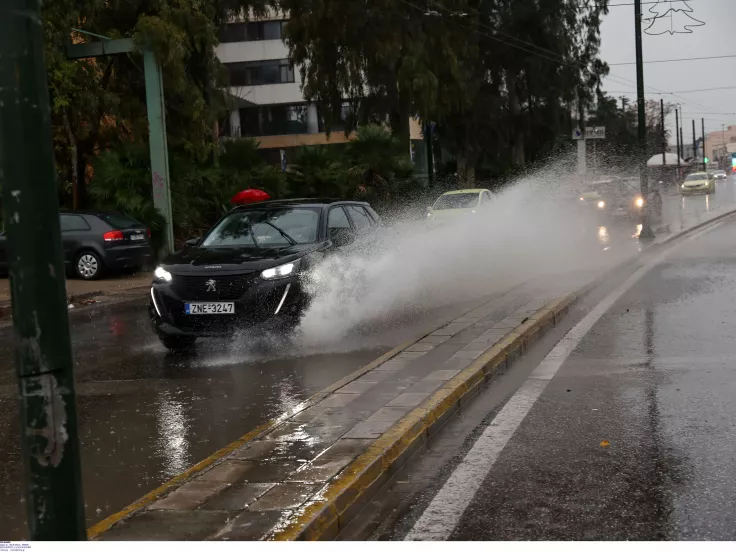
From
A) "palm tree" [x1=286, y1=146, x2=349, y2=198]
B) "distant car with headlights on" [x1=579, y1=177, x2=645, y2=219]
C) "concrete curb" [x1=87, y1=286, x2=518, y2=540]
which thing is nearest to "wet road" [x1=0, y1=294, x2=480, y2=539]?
"concrete curb" [x1=87, y1=286, x2=518, y2=540]

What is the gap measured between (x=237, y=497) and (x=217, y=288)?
Result: 5318 mm

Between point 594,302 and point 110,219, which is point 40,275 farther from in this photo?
point 110,219

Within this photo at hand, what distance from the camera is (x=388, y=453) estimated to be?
18.0 ft

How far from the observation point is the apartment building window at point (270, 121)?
212 ft

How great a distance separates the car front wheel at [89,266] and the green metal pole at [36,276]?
57.0 feet

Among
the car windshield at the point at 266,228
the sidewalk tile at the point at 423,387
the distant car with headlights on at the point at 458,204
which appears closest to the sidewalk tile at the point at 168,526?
the sidewalk tile at the point at 423,387

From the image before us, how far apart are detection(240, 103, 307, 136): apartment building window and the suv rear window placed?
44.0 metres

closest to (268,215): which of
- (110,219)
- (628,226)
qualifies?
(110,219)

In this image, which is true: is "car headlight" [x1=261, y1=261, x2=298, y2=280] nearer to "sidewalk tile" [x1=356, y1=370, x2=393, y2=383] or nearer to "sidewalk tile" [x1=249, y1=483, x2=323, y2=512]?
"sidewalk tile" [x1=356, y1=370, x2=393, y2=383]

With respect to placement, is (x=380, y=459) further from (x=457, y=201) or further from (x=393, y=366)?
(x=457, y=201)

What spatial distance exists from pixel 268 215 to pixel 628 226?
23.2 meters

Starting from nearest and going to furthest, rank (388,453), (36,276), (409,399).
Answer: (36,276) → (388,453) → (409,399)

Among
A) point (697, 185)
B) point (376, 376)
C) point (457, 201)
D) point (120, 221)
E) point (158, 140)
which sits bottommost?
point (697, 185)

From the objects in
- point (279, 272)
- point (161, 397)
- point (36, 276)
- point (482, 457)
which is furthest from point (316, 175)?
point (36, 276)
